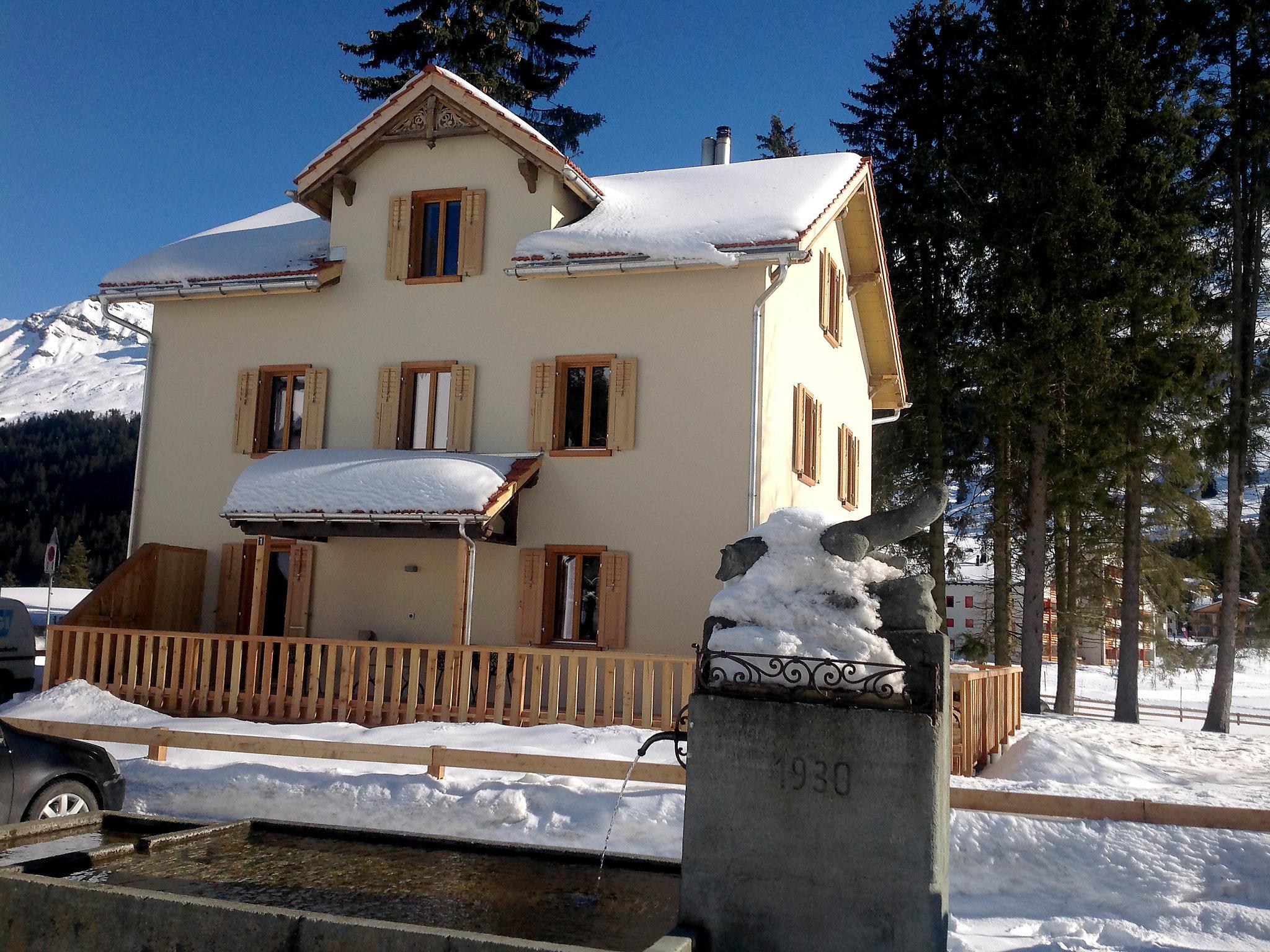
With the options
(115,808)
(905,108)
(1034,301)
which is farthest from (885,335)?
(115,808)

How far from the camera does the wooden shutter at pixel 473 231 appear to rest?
1770cm

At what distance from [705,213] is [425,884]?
13.0 metres

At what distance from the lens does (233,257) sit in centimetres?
1930

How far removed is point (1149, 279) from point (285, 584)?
57.8 ft

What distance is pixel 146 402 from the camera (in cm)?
1934

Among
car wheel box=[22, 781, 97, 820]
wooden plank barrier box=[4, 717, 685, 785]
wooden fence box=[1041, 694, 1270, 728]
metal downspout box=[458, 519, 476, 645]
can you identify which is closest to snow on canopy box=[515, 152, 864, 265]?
metal downspout box=[458, 519, 476, 645]

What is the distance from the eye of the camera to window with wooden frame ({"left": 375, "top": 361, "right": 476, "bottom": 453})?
57.4ft

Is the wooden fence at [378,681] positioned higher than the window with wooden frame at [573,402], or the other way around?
the window with wooden frame at [573,402]

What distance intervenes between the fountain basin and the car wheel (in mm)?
1068

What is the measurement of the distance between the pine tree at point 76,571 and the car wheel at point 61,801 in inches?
2408

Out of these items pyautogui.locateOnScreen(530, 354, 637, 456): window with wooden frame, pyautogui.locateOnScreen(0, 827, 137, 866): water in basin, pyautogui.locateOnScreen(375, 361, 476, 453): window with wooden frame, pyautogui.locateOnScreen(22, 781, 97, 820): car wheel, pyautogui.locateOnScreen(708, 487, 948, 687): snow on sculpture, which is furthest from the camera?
pyautogui.locateOnScreen(375, 361, 476, 453): window with wooden frame

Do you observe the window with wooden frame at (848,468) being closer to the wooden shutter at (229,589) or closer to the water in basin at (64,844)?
the wooden shutter at (229,589)

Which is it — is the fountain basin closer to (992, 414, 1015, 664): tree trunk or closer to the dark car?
the dark car

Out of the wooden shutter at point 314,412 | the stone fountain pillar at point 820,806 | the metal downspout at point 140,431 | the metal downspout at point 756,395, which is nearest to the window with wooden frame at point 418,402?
the wooden shutter at point 314,412
